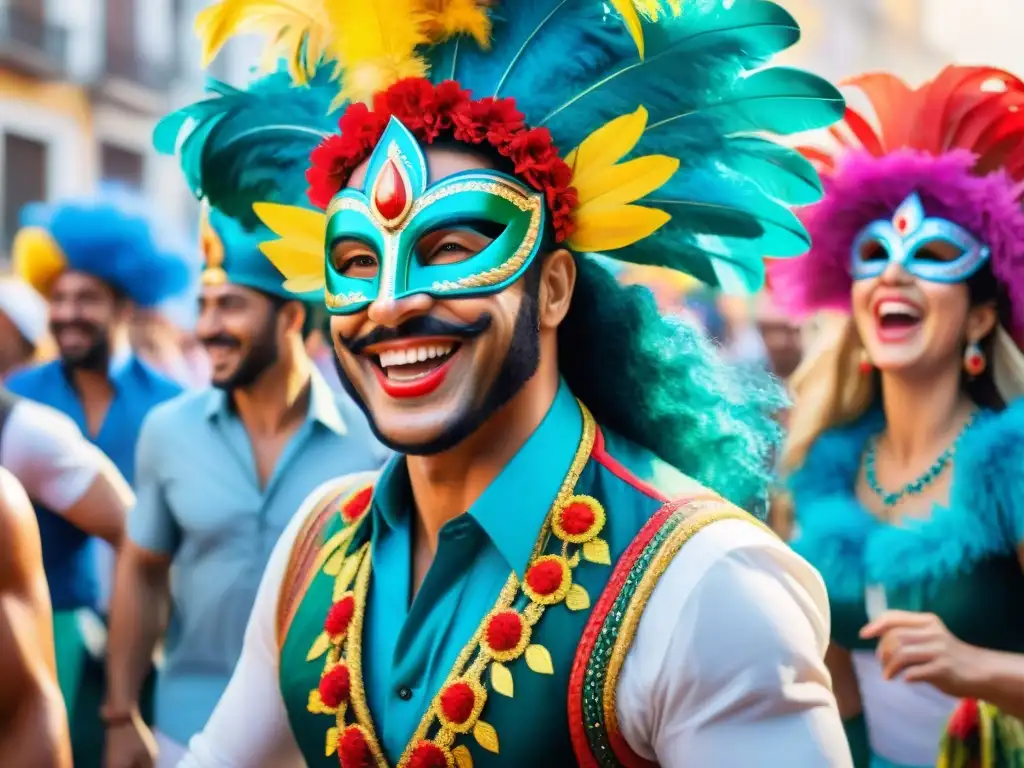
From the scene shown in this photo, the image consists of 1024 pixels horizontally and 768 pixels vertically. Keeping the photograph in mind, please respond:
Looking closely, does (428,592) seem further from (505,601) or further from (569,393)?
(569,393)

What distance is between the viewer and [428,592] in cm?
213

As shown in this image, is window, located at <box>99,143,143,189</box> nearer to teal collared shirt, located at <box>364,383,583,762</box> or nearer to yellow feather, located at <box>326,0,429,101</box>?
yellow feather, located at <box>326,0,429,101</box>

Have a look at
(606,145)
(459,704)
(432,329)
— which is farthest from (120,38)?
(459,704)

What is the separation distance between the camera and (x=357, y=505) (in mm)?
2414

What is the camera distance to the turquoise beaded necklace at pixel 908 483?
3.36 m

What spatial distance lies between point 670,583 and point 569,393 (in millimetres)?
445

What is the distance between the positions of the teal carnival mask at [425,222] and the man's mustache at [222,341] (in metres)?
1.88

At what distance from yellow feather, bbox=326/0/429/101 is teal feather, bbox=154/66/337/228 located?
0.13m

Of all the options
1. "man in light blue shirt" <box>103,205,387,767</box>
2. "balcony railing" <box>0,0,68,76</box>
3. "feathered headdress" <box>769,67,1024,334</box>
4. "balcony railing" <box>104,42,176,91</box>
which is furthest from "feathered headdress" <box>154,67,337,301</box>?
"balcony railing" <box>104,42,176,91</box>

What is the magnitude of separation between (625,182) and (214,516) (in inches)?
83.5

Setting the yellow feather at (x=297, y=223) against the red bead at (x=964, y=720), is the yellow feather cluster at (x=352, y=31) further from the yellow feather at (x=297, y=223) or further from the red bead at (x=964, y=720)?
the red bead at (x=964, y=720)

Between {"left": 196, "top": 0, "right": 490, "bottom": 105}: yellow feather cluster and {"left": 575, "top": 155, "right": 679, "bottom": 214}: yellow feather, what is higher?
{"left": 196, "top": 0, "right": 490, "bottom": 105}: yellow feather cluster

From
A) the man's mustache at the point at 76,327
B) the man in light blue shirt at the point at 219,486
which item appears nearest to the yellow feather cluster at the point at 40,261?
the man's mustache at the point at 76,327

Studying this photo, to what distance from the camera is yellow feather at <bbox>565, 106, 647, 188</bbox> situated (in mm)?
2141
